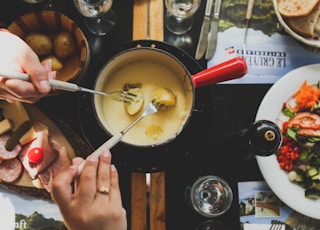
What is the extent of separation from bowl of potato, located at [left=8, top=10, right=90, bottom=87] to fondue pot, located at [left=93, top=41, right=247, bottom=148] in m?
0.09

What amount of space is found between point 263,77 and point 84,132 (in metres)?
0.46

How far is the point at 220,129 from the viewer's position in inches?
41.9

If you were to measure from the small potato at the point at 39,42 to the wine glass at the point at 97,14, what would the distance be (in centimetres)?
11

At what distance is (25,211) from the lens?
1029 mm

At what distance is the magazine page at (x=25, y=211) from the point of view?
1.03 metres

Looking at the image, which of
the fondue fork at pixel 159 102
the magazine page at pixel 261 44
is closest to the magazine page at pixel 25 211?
the fondue fork at pixel 159 102

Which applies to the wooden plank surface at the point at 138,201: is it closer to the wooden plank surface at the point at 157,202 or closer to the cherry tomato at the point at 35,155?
the wooden plank surface at the point at 157,202

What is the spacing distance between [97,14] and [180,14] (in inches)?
7.9

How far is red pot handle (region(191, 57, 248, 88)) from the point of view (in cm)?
86

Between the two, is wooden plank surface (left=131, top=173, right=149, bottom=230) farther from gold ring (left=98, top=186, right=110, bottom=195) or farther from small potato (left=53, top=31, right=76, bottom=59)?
small potato (left=53, top=31, right=76, bottom=59)

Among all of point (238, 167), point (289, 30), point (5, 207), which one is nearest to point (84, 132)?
point (5, 207)

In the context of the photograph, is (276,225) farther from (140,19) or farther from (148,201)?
(140,19)

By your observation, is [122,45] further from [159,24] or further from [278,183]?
[278,183]

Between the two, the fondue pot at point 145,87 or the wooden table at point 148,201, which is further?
the wooden table at point 148,201
